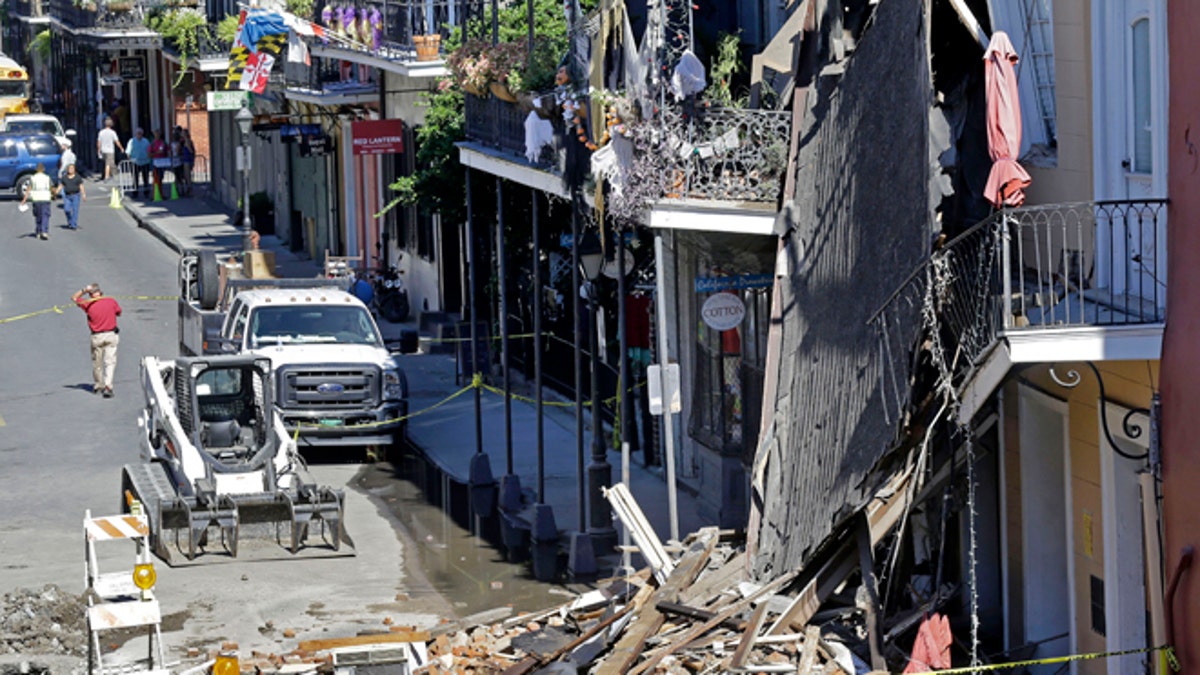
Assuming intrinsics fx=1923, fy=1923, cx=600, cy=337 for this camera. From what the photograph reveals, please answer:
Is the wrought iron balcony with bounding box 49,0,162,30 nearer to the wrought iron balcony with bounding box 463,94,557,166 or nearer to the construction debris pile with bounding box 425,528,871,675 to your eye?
the wrought iron balcony with bounding box 463,94,557,166

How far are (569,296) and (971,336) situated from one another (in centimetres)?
1550

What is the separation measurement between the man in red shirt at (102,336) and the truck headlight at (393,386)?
5.15 metres

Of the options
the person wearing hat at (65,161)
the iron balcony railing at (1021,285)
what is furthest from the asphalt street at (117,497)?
the person wearing hat at (65,161)

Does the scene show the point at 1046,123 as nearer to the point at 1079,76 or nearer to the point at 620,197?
the point at 1079,76

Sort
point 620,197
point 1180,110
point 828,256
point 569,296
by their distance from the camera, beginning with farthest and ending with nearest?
point 569,296, point 620,197, point 828,256, point 1180,110

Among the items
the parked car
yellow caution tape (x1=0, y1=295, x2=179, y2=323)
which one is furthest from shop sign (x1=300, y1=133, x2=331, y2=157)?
the parked car

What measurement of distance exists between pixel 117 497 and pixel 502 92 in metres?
6.23

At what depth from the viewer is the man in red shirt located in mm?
26969

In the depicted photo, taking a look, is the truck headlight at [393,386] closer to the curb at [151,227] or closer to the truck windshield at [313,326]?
the truck windshield at [313,326]

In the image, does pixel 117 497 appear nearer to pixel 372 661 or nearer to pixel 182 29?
pixel 372 661

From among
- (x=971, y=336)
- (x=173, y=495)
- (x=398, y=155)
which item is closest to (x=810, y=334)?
(x=971, y=336)

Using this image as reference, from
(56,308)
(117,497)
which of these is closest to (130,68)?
(56,308)

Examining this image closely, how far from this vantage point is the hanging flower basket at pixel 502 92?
801 inches

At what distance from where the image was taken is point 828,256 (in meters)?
14.2
